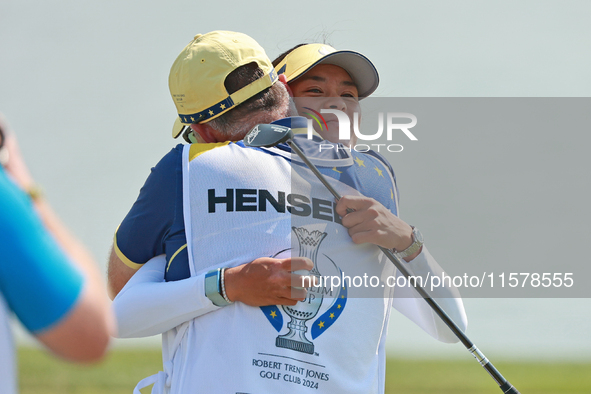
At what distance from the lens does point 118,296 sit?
2088 mm

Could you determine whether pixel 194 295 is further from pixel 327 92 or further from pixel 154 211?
pixel 327 92

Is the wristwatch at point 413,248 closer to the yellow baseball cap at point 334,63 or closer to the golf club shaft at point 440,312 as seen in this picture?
the golf club shaft at point 440,312

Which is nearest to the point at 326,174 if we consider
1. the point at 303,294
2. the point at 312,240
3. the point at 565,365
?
the point at 312,240

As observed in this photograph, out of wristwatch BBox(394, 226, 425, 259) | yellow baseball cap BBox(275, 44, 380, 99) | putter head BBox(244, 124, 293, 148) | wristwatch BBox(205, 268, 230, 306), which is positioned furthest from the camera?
yellow baseball cap BBox(275, 44, 380, 99)

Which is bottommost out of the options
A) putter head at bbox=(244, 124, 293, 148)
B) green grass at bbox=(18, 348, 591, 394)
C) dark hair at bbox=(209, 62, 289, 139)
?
putter head at bbox=(244, 124, 293, 148)

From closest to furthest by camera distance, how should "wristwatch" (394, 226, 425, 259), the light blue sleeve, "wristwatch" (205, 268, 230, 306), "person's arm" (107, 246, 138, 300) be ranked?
the light blue sleeve, "wristwatch" (205, 268, 230, 306), "person's arm" (107, 246, 138, 300), "wristwatch" (394, 226, 425, 259)

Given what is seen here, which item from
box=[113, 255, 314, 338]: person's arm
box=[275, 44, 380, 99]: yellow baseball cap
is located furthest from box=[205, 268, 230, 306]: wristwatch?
box=[275, 44, 380, 99]: yellow baseball cap

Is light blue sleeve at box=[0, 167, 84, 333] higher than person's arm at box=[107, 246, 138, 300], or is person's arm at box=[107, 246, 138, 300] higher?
person's arm at box=[107, 246, 138, 300]

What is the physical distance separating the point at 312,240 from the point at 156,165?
540 millimetres

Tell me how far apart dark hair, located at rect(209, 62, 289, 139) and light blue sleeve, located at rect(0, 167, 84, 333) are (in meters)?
1.29

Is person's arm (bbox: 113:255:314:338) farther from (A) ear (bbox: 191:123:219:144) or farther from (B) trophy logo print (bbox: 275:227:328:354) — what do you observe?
(A) ear (bbox: 191:123:219:144)

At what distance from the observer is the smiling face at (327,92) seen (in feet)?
9.62

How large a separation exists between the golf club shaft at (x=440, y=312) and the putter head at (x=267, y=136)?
0.04 m

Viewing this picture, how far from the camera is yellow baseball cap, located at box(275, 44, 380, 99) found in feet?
9.43
